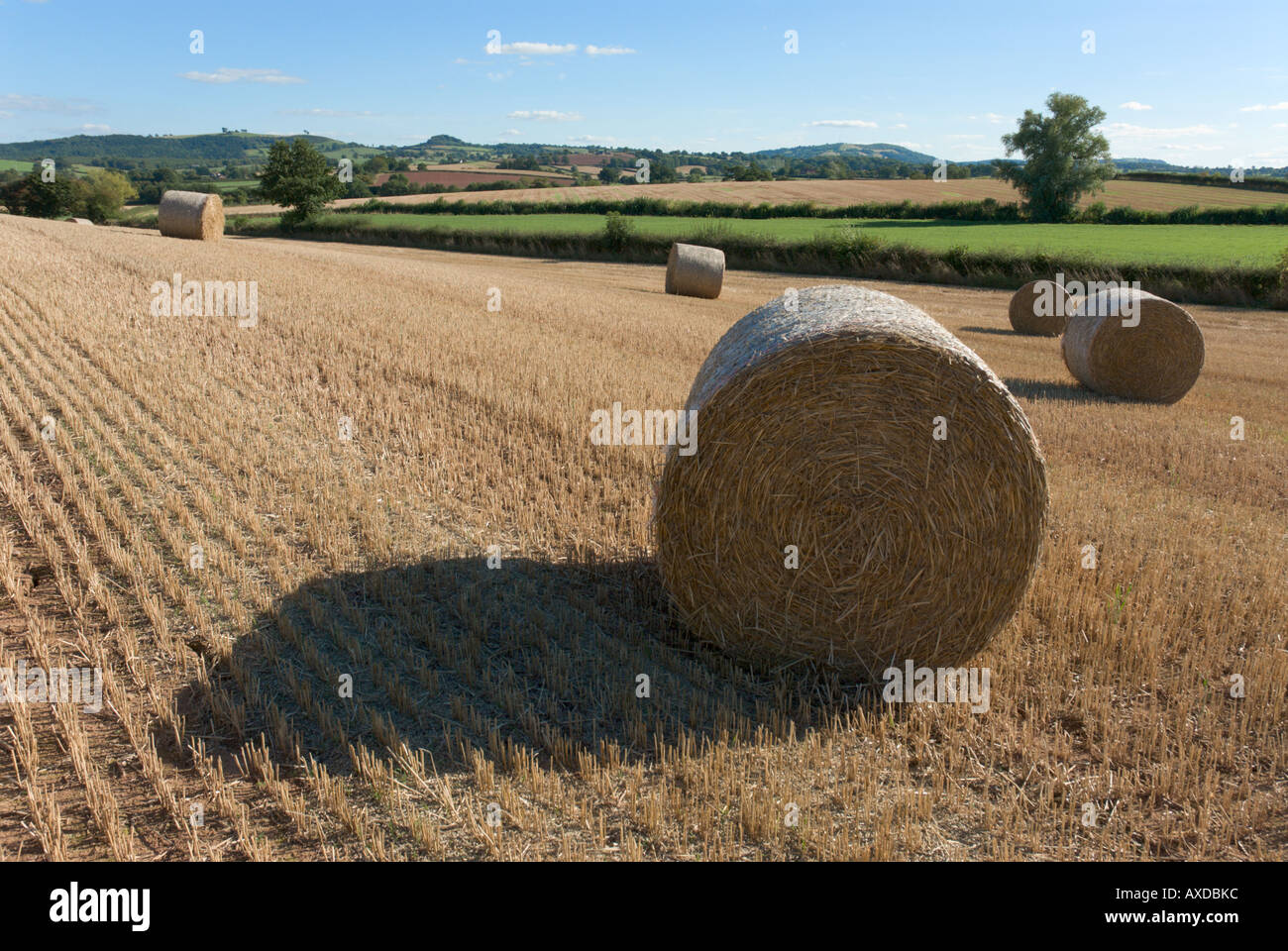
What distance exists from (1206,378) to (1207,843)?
14.0 m

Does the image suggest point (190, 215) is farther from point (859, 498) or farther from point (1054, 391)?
point (859, 498)

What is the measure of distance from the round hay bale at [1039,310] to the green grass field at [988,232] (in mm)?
13148

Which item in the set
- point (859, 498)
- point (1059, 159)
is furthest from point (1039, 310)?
point (1059, 159)

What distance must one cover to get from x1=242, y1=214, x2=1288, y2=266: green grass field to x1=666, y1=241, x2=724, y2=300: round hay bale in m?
12.4

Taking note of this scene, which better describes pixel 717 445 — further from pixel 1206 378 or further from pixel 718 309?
pixel 718 309

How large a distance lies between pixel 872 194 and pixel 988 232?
16.6 meters

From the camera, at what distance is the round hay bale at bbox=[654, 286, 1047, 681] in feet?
16.5

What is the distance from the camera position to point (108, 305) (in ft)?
47.6

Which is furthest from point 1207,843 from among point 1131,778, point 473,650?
point 473,650

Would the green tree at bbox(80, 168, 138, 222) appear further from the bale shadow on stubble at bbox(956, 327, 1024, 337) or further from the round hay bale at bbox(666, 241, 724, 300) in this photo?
the bale shadow on stubble at bbox(956, 327, 1024, 337)

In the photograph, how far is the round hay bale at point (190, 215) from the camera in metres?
29.0

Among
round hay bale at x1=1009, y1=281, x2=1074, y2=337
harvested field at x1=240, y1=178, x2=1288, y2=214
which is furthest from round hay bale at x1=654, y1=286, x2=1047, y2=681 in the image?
harvested field at x1=240, y1=178, x2=1288, y2=214

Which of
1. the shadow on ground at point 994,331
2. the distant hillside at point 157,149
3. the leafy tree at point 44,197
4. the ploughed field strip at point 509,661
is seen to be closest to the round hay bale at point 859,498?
the ploughed field strip at point 509,661

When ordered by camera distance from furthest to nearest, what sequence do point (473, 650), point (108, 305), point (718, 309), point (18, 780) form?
point (718, 309)
point (108, 305)
point (473, 650)
point (18, 780)
